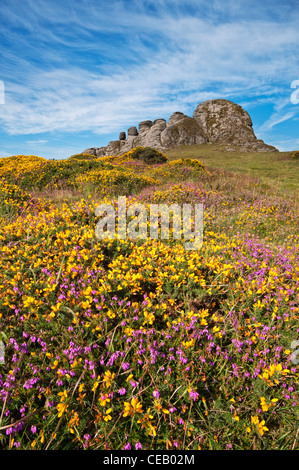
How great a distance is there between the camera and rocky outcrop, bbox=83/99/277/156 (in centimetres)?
6488

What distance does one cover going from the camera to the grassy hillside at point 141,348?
7.30 feet

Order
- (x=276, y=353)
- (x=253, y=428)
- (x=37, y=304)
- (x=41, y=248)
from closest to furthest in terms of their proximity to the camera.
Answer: (x=253, y=428) → (x=276, y=353) → (x=37, y=304) → (x=41, y=248)

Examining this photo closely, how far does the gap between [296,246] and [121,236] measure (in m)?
4.28

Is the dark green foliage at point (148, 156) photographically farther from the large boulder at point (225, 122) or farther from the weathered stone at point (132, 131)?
the weathered stone at point (132, 131)

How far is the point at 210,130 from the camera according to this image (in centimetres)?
6988

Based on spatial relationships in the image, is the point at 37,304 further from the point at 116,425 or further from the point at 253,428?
the point at 253,428

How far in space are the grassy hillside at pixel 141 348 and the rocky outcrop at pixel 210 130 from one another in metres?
62.2

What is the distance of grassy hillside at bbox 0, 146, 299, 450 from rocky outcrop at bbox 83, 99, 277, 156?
6215 cm

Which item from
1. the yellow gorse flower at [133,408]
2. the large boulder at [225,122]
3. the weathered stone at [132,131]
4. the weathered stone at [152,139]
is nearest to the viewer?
the yellow gorse flower at [133,408]

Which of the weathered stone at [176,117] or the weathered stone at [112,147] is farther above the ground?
the weathered stone at [176,117]

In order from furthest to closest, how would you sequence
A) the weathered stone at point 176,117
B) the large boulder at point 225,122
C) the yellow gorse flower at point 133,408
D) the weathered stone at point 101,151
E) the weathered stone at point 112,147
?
the weathered stone at point 101,151, the weathered stone at point 112,147, the weathered stone at point 176,117, the large boulder at point 225,122, the yellow gorse flower at point 133,408

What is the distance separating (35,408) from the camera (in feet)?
7.45

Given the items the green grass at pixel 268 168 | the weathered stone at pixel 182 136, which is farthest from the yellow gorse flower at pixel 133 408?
the weathered stone at pixel 182 136

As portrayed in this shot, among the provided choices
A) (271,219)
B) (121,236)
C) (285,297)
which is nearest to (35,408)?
(121,236)
